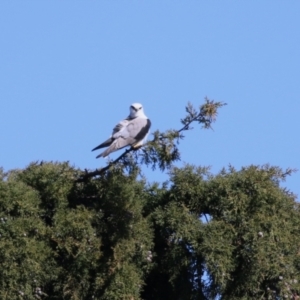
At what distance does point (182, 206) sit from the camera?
882cm

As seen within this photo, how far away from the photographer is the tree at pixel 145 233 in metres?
8.42

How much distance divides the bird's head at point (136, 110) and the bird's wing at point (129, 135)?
0.43m

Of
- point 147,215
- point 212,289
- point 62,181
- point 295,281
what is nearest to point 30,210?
point 62,181

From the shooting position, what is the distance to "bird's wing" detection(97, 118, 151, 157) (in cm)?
936

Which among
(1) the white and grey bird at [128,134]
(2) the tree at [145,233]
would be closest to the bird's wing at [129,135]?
(1) the white and grey bird at [128,134]

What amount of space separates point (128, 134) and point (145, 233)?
123 cm

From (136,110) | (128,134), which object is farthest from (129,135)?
(136,110)

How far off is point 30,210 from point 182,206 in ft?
4.34

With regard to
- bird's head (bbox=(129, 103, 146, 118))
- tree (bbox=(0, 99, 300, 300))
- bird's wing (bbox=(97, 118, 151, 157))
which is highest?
bird's head (bbox=(129, 103, 146, 118))

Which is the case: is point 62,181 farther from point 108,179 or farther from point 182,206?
point 182,206

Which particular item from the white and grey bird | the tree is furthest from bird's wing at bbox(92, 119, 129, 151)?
the tree

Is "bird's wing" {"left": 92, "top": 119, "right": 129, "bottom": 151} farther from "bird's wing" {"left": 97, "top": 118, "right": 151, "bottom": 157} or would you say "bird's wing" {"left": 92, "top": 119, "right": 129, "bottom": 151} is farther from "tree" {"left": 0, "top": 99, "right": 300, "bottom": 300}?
"tree" {"left": 0, "top": 99, "right": 300, "bottom": 300}

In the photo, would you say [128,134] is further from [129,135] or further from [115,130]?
[115,130]

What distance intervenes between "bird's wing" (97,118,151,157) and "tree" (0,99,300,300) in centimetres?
54
